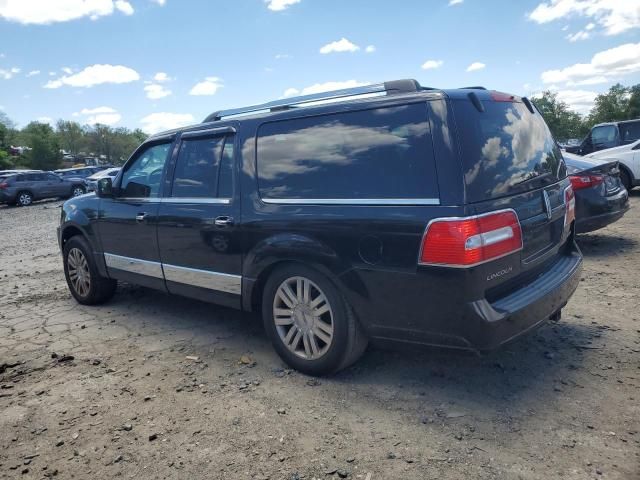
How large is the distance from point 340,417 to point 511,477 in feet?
3.33

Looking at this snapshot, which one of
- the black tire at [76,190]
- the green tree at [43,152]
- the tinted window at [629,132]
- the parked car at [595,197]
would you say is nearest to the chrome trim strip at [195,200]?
the parked car at [595,197]

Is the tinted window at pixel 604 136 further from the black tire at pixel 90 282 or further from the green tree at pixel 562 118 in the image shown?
the green tree at pixel 562 118

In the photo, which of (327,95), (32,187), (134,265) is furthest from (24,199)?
(327,95)

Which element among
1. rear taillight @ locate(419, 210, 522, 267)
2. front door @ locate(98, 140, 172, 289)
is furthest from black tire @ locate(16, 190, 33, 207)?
rear taillight @ locate(419, 210, 522, 267)

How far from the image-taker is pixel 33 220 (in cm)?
1673

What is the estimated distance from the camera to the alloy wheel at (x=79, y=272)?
18.1 feet

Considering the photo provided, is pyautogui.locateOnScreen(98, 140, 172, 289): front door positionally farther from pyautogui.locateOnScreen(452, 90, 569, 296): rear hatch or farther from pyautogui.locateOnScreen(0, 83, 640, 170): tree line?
pyautogui.locateOnScreen(0, 83, 640, 170): tree line

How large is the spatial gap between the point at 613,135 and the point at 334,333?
570 inches

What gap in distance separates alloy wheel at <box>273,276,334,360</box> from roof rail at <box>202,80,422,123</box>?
1.30 meters

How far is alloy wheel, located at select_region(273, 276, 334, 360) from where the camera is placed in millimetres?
3355

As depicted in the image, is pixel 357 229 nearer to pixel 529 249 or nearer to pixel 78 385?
pixel 529 249

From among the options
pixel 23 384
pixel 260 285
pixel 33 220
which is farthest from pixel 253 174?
pixel 33 220

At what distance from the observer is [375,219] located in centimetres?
296

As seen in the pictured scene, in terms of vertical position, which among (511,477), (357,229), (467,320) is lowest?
(511,477)
